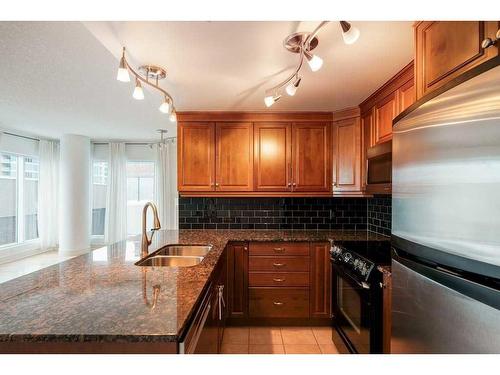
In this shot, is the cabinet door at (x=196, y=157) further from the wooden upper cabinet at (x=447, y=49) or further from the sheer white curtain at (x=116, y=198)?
the sheer white curtain at (x=116, y=198)

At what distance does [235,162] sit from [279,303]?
1.53 m

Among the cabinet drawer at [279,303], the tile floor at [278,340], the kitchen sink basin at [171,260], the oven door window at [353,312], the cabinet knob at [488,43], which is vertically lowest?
the tile floor at [278,340]

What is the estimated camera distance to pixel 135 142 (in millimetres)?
5504

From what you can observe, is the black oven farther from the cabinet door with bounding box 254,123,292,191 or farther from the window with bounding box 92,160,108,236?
the window with bounding box 92,160,108,236

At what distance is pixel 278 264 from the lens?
8.46 ft

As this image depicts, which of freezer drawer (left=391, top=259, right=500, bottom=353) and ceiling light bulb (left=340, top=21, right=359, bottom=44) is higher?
ceiling light bulb (left=340, top=21, right=359, bottom=44)

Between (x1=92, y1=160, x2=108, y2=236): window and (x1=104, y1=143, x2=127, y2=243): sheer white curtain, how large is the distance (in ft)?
0.70

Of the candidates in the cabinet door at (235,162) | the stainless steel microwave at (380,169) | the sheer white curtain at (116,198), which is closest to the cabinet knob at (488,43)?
the stainless steel microwave at (380,169)

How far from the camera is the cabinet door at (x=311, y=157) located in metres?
2.90

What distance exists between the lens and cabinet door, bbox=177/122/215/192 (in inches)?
115

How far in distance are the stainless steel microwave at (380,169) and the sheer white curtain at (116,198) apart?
494cm

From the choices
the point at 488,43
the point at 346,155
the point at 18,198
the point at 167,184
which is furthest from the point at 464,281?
the point at 18,198

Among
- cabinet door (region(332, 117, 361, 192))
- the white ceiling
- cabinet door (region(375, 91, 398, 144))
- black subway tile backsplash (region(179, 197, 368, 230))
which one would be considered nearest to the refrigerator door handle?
the white ceiling
